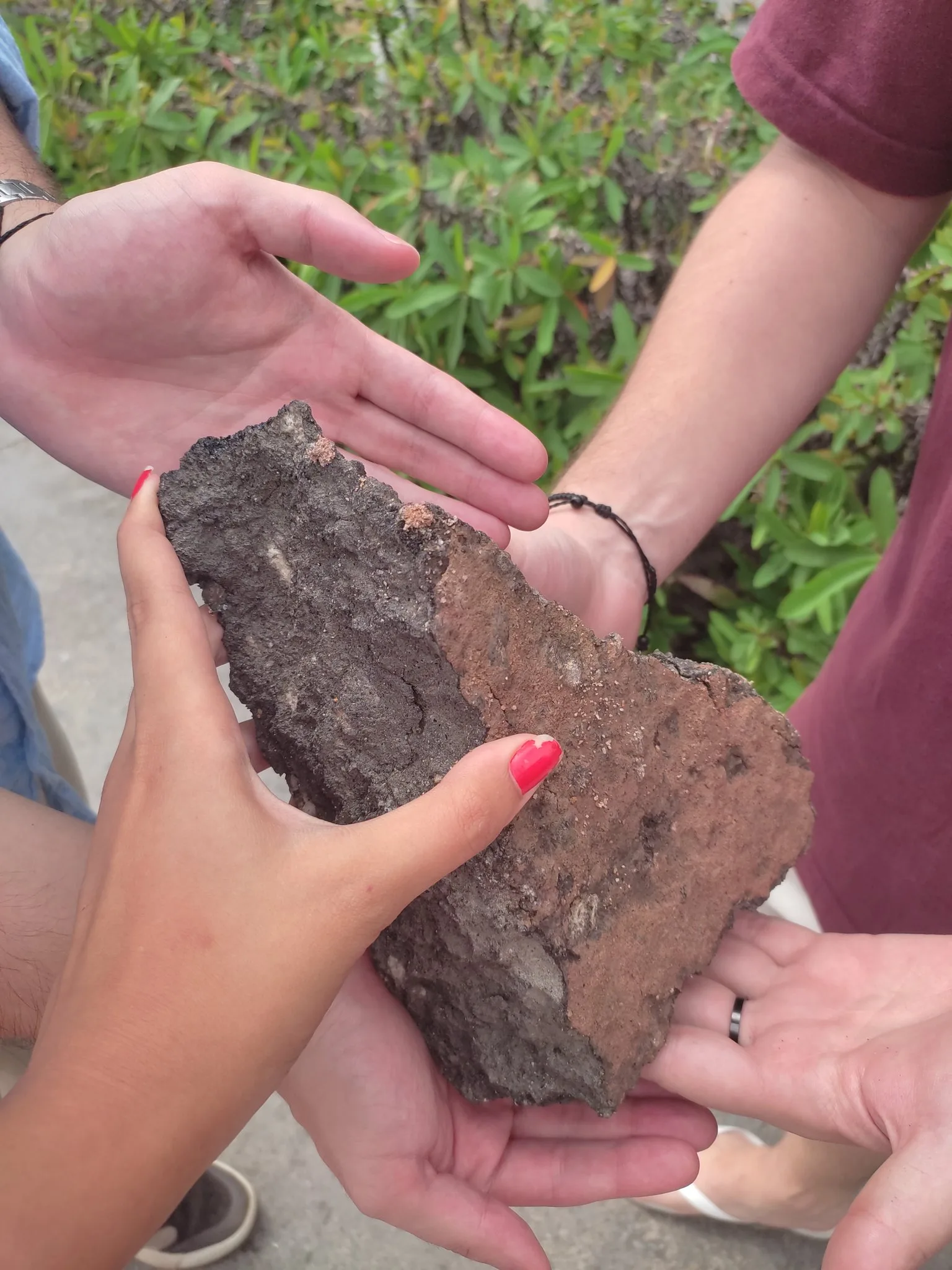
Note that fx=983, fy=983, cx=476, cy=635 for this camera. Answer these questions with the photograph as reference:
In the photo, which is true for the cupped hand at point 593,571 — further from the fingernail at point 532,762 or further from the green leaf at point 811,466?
the green leaf at point 811,466

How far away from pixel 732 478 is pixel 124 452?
3.42 ft

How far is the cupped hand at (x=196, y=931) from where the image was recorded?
35.5 inches

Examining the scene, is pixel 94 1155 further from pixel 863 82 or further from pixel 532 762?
pixel 863 82

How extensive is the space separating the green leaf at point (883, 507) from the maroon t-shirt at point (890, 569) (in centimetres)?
56

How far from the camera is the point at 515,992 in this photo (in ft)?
4.27

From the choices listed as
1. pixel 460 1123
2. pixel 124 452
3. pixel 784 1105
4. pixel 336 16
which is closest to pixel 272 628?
pixel 124 452

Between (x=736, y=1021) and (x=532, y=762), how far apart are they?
0.61 m

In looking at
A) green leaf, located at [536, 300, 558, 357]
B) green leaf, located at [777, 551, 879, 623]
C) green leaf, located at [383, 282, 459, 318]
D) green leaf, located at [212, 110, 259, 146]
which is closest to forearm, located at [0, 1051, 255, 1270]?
green leaf, located at [777, 551, 879, 623]

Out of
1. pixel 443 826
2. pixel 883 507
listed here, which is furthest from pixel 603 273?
pixel 443 826

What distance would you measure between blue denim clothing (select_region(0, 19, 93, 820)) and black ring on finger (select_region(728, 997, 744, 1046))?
3.83 ft

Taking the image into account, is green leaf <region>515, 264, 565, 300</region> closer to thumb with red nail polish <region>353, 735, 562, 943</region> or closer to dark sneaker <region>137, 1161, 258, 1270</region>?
thumb with red nail polish <region>353, 735, 562, 943</region>

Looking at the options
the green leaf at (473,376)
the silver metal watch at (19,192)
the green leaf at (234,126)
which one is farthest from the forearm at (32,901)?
the green leaf at (234,126)

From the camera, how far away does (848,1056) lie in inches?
47.6

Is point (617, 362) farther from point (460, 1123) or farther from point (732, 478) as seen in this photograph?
point (460, 1123)
